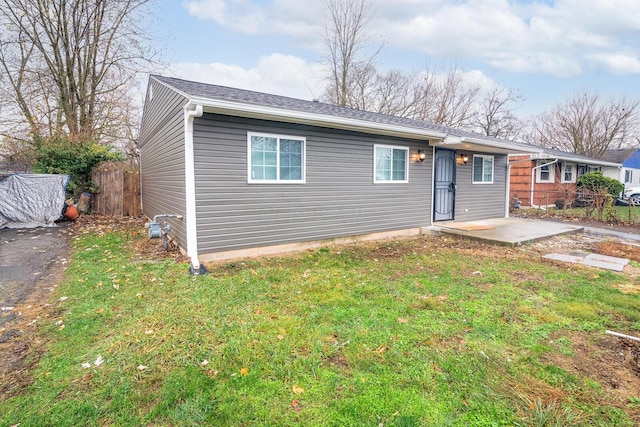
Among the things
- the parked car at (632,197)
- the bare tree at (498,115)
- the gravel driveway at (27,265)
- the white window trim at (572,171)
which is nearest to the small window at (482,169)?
the white window trim at (572,171)

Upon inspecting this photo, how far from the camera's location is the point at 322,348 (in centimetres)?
267

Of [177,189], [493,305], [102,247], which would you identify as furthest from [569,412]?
[102,247]

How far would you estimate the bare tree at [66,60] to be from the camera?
12.4m

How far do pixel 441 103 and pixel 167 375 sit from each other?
74.7 ft

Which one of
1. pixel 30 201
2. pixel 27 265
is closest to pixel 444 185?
pixel 27 265

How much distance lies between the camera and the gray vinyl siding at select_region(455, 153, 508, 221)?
380 inches

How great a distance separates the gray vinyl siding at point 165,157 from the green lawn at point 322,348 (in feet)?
5.40

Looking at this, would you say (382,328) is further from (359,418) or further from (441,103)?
(441,103)

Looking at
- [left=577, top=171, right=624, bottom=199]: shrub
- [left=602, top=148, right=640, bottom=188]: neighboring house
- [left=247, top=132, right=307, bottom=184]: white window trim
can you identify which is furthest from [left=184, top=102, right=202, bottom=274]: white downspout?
[left=602, top=148, right=640, bottom=188]: neighboring house

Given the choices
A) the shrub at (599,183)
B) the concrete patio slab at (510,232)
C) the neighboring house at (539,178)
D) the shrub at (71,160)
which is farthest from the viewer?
the neighboring house at (539,178)

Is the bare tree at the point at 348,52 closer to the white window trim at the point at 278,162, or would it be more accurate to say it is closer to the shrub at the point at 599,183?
the shrub at the point at 599,183

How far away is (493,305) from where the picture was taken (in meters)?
3.63

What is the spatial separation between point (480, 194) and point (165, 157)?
29.8ft

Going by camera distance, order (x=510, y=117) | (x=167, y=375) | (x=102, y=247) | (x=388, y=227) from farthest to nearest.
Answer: (x=510, y=117)
(x=388, y=227)
(x=102, y=247)
(x=167, y=375)
